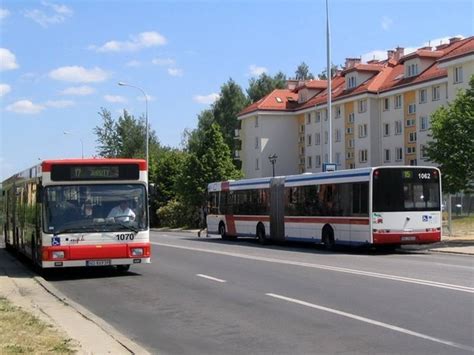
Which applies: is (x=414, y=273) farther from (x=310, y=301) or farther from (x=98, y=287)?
(x=98, y=287)

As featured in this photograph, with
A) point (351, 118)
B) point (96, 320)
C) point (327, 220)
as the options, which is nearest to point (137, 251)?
point (96, 320)

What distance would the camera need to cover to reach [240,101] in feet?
319

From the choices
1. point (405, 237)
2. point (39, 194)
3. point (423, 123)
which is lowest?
point (405, 237)

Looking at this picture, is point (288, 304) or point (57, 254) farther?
point (57, 254)

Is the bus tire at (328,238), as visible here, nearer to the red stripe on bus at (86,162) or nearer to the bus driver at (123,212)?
the red stripe on bus at (86,162)

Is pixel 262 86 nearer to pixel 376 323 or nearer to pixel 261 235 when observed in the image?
pixel 261 235

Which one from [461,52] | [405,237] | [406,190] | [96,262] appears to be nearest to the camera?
[96,262]

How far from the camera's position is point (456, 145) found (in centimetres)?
2691

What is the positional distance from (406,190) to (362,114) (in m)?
45.6

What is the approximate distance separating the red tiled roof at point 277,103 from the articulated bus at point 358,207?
5215 centimetres

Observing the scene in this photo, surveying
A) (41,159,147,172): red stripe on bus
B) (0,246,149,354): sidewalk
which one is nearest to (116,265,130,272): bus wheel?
(0,246,149,354): sidewalk

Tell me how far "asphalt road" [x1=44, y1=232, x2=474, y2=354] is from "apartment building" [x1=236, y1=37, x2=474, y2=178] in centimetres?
3597

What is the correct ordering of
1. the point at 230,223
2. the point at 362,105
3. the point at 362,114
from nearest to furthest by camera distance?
1. the point at 230,223
2. the point at 362,114
3. the point at 362,105

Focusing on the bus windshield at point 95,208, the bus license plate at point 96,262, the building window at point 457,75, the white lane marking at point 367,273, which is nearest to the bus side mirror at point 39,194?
the bus windshield at point 95,208
